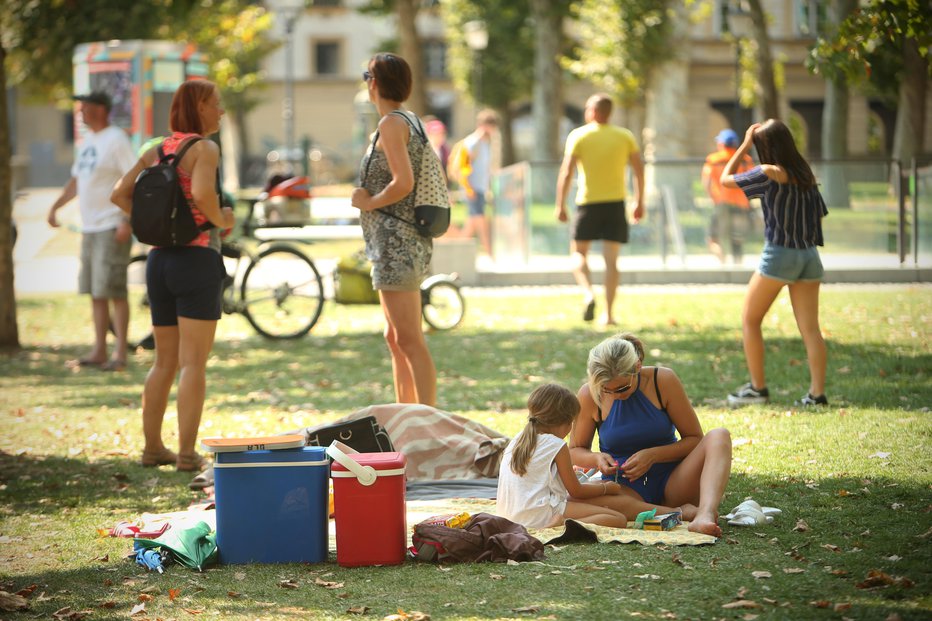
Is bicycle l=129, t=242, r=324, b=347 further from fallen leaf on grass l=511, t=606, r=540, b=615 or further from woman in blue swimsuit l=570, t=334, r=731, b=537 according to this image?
fallen leaf on grass l=511, t=606, r=540, b=615

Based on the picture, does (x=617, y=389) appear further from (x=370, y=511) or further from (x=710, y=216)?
(x=710, y=216)

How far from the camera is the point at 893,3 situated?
28.3 feet

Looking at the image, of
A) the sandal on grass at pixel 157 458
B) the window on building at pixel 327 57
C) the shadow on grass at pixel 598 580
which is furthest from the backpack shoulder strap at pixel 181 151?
the window on building at pixel 327 57

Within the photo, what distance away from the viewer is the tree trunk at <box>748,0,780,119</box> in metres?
29.9

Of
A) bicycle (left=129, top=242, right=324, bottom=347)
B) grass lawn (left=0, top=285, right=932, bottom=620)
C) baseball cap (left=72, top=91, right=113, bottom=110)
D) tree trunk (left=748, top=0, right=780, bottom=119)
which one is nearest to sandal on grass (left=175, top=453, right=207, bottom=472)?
grass lawn (left=0, top=285, right=932, bottom=620)

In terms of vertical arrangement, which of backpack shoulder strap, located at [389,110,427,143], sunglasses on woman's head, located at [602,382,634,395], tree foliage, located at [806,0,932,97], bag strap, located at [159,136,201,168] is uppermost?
tree foliage, located at [806,0,932,97]

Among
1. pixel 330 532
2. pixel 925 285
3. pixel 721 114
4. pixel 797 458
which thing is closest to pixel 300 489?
pixel 330 532

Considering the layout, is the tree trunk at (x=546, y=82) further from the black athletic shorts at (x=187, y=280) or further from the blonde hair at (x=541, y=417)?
the blonde hair at (x=541, y=417)

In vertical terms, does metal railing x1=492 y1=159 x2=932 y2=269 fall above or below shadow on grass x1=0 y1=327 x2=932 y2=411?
above

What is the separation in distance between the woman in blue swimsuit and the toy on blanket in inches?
2.5

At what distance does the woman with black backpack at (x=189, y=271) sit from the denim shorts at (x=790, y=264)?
3.44 metres

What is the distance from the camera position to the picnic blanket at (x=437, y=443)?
7090mm

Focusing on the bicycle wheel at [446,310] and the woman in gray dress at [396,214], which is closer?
the woman in gray dress at [396,214]

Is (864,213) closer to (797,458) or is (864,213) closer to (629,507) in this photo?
(797,458)
